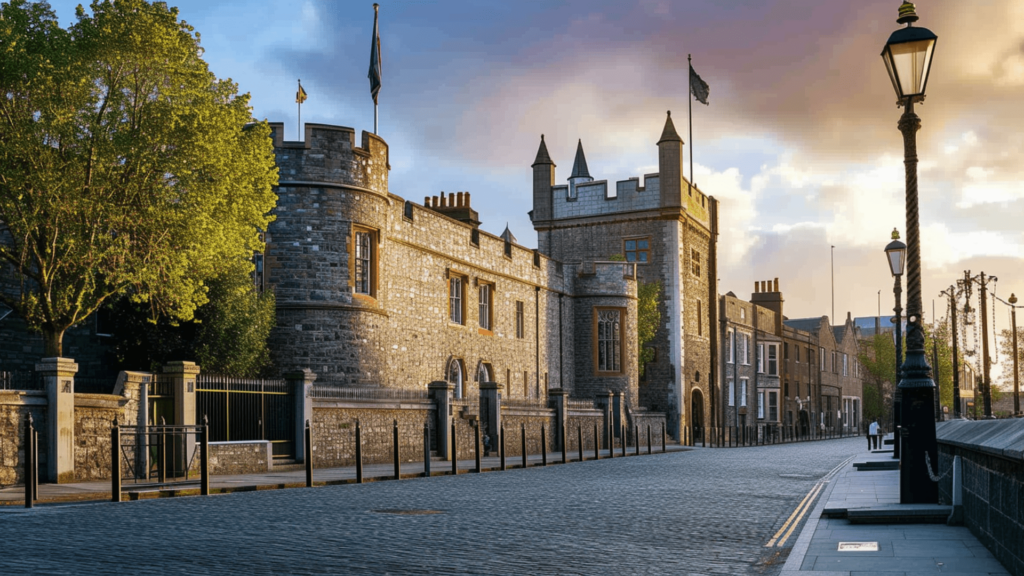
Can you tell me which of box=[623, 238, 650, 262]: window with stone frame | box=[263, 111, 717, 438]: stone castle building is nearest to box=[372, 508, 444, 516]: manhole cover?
box=[263, 111, 717, 438]: stone castle building

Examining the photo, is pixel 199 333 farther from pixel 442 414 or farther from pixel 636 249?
pixel 636 249

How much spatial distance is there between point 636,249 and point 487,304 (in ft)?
47.5

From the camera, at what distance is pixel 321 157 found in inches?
1065

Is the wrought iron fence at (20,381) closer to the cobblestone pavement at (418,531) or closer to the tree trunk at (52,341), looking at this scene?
the tree trunk at (52,341)

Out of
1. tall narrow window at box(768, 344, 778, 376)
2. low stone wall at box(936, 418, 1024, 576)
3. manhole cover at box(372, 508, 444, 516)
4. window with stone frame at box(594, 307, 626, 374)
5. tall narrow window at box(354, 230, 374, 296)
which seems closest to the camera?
low stone wall at box(936, 418, 1024, 576)

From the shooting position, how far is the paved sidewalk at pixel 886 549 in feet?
24.8

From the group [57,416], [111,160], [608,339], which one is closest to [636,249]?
[608,339]

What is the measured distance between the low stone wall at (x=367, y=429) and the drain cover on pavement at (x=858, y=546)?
1597 centimetres

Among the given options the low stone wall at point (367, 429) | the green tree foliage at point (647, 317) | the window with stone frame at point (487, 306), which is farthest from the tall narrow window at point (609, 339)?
the low stone wall at point (367, 429)

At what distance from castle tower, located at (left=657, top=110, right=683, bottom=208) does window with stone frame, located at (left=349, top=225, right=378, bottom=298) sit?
23.6 m

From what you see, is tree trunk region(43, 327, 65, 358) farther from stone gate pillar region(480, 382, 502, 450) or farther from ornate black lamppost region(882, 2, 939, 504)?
ornate black lamppost region(882, 2, 939, 504)

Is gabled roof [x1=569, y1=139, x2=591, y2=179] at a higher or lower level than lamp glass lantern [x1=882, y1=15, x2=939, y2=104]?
higher

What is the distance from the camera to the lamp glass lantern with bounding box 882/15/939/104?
1107 centimetres

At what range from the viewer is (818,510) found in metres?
12.4
